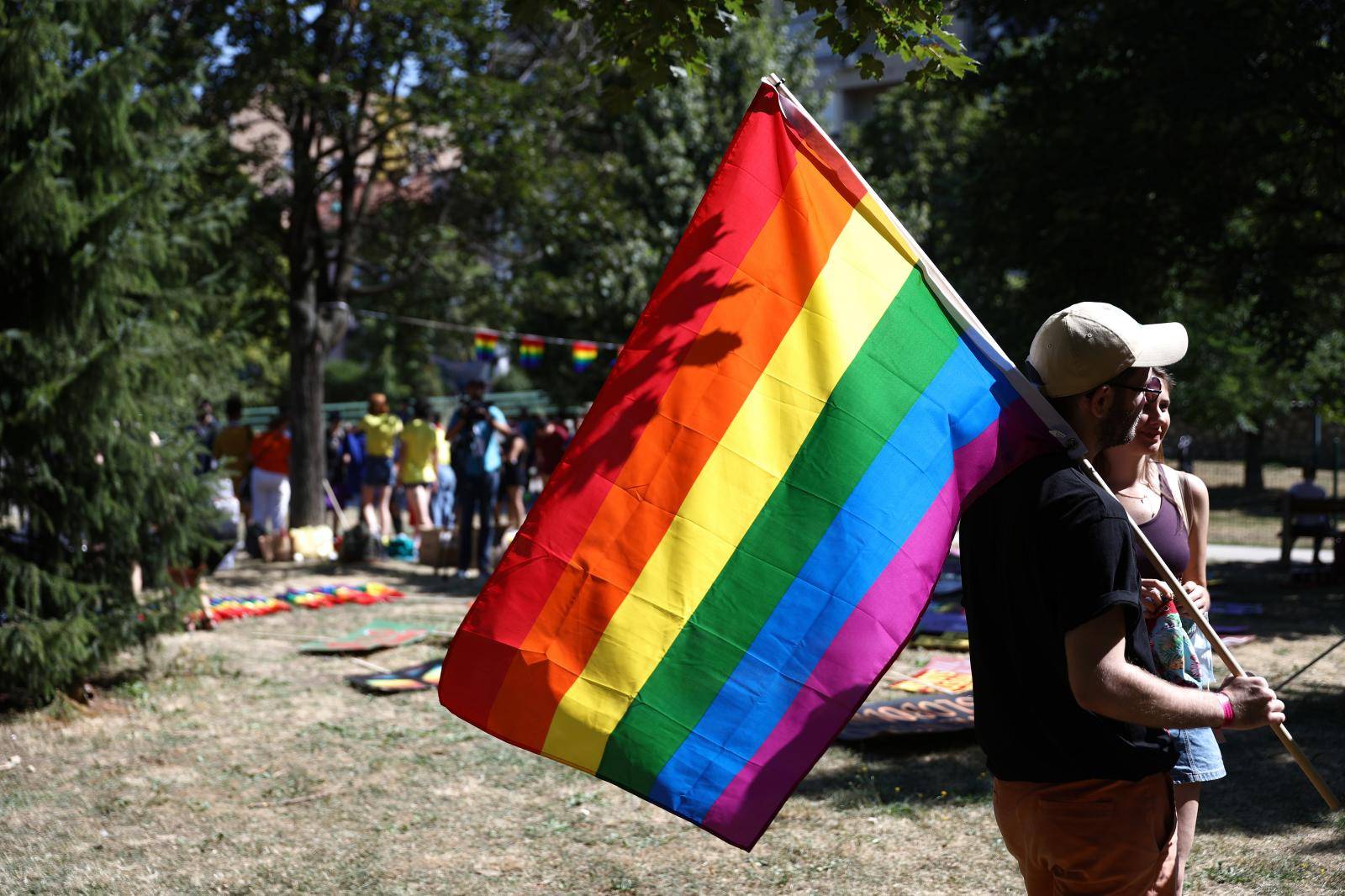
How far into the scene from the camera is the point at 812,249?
9.96 ft

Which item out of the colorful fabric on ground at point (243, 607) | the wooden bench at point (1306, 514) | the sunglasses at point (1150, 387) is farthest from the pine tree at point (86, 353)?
the wooden bench at point (1306, 514)

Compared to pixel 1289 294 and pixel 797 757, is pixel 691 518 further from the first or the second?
pixel 1289 294

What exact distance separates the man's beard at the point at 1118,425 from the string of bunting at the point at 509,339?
15.0 m

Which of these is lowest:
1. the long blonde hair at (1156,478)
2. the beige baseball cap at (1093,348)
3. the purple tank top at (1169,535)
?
the purple tank top at (1169,535)

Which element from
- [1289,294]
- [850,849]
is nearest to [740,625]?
[850,849]

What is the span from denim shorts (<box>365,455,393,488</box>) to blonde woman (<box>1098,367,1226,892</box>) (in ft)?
44.1

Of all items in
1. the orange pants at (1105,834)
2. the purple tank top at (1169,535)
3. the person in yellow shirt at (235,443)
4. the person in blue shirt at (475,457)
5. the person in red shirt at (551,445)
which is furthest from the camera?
the person in red shirt at (551,445)

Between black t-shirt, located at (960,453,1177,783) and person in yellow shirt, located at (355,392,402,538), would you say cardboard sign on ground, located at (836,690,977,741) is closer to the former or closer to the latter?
black t-shirt, located at (960,453,1177,783)

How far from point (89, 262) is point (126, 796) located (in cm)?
303

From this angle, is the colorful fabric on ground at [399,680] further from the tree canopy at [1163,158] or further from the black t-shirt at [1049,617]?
the tree canopy at [1163,158]

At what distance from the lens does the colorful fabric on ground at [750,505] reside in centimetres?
281

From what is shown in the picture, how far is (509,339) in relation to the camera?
21531 millimetres

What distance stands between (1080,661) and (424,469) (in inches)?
555

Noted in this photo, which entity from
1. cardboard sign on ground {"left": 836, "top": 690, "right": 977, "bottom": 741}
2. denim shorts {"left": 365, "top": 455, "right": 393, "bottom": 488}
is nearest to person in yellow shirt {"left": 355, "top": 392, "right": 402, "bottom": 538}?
denim shorts {"left": 365, "top": 455, "right": 393, "bottom": 488}
